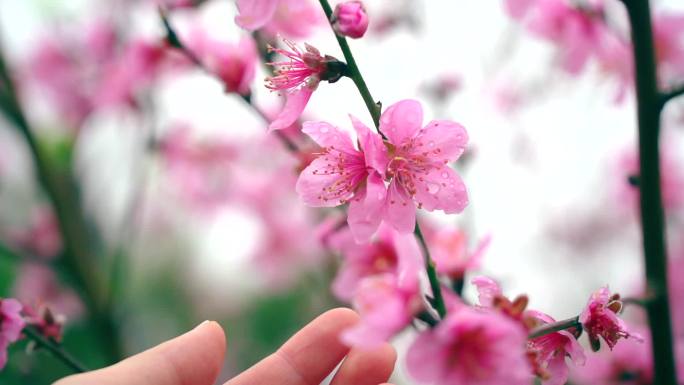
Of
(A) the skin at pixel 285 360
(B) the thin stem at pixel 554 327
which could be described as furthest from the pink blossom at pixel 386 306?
(A) the skin at pixel 285 360

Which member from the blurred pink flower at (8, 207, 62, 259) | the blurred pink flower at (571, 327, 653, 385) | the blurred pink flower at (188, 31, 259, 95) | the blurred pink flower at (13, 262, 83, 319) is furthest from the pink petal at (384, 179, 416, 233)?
the blurred pink flower at (13, 262, 83, 319)

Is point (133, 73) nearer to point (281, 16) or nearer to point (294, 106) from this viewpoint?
point (281, 16)

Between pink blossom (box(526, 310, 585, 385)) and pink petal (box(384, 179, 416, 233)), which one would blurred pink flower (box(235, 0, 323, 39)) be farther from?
pink blossom (box(526, 310, 585, 385))

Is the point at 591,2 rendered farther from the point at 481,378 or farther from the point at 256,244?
the point at 256,244

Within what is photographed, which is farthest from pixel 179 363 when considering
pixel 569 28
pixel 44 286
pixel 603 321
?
pixel 44 286

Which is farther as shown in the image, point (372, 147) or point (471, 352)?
point (372, 147)

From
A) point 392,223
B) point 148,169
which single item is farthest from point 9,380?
point 392,223
